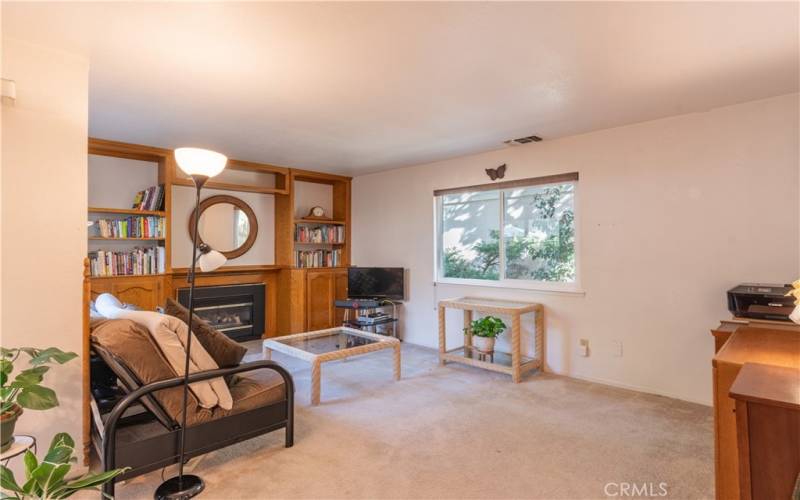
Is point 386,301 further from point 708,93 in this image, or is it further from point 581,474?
point 708,93

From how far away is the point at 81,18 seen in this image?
6.07ft

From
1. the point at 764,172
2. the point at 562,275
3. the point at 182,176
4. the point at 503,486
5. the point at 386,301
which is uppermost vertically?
the point at 182,176

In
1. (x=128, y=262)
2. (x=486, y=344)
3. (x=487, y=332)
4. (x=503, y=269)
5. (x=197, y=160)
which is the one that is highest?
(x=197, y=160)

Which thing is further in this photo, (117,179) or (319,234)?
(319,234)

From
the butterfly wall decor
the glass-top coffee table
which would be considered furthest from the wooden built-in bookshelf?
Answer: the butterfly wall decor

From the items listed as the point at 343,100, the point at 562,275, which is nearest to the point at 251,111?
the point at 343,100

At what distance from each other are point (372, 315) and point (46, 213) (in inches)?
138

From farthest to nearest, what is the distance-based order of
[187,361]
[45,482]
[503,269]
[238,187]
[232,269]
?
[232,269] < [238,187] < [503,269] < [187,361] < [45,482]

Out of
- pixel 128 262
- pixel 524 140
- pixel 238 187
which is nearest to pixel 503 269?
pixel 524 140

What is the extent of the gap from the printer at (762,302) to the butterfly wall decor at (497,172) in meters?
2.22

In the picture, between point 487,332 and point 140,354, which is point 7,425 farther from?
point 487,332

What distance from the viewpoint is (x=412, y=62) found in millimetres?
2252

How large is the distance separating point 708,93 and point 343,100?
2416 mm

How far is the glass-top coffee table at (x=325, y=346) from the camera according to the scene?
316 cm
